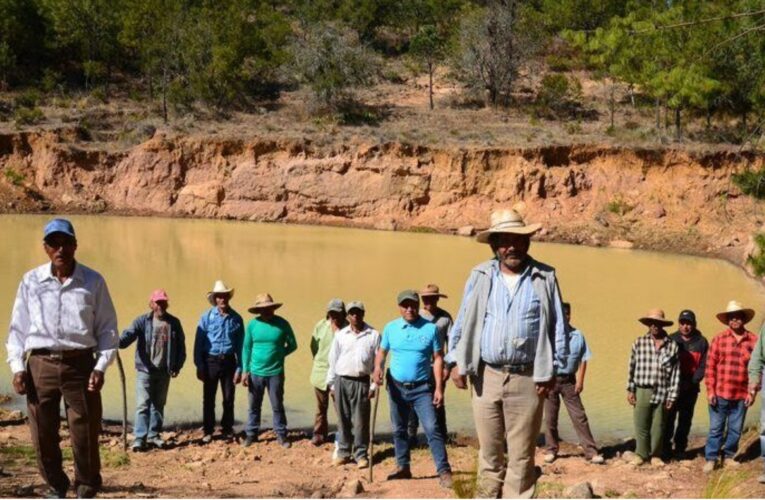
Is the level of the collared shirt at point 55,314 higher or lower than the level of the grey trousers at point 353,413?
higher

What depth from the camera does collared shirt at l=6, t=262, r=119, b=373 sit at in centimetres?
516

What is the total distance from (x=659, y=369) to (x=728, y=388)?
21.5 inches

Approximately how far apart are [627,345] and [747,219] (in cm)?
1711

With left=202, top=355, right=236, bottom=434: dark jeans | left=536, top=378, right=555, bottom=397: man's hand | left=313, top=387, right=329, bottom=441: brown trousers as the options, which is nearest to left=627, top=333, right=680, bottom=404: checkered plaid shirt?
left=313, top=387, right=329, bottom=441: brown trousers

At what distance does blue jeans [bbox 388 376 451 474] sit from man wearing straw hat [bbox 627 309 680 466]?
1.85 metres

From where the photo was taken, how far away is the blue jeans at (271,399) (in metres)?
8.39

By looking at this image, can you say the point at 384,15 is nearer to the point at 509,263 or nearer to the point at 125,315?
the point at 125,315

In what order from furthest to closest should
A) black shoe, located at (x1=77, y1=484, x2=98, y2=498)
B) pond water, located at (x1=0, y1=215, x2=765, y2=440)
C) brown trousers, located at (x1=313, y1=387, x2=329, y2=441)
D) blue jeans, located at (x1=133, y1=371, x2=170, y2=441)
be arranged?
pond water, located at (x1=0, y1=215, x2=765, y2=440), brown trousers, located at (x1=313, y1=387, x2=329, y2=441), blue jeans, located at (x1=133, y1=371, x2=170, y2=441), black shoe, located at (x1=77, y1=484, x2=98, y2=498)

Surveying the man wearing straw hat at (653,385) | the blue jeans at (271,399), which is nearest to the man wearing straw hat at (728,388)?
the man wearing straw hat at (653,385)

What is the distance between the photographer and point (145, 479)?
6.67m

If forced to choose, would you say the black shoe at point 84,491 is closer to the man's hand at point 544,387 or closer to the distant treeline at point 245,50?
the man's hand at point 544,387

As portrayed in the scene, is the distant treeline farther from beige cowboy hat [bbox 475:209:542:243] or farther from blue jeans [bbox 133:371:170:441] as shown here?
beige cowboy hat [bbox 475:209:542:243]

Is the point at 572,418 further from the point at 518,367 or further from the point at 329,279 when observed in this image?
the point at 329,279

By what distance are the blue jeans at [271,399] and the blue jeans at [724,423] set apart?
3.60m
